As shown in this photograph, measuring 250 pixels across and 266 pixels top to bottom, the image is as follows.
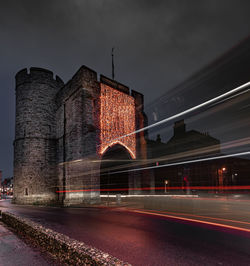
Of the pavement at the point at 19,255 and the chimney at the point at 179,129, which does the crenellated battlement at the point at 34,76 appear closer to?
the pavement at the point at 19,255

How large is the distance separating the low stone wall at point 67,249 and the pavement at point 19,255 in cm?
19

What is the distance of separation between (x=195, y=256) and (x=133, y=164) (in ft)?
58.8

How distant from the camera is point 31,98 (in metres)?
22.8

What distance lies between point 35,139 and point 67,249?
20.7 m

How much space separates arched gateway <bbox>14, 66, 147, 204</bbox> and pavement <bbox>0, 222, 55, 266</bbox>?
12339 mm

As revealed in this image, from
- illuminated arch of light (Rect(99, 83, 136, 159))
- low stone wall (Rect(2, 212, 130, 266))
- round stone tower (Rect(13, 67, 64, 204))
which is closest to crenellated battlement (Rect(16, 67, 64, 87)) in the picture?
round stone tower (Rect(13, 67, 64, 204))

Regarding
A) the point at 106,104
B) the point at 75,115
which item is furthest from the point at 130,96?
the point at 75,115

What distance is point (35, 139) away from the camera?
72.5 feet

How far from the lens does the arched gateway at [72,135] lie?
59.8 ft

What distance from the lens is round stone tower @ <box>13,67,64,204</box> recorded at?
21.3 meters

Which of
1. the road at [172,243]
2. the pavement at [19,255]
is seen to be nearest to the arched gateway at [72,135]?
the road at [172,243]

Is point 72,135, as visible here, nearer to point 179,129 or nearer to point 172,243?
point 172,243

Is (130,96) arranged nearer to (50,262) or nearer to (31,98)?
(31,98)

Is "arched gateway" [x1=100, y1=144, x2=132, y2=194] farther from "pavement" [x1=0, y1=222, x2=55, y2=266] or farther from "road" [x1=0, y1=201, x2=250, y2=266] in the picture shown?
"pavement" [x1=0, y1=222, x2=55, y2=266]
